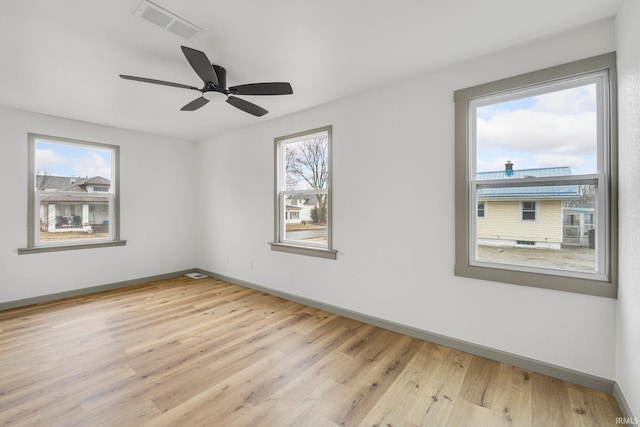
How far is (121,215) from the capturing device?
15.3 feet

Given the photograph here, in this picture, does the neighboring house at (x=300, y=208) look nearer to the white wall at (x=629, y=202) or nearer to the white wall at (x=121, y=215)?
the white wall at (x=121, y=215)

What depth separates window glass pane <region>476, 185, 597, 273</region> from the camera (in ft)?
6.99

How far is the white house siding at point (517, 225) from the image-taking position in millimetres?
2260

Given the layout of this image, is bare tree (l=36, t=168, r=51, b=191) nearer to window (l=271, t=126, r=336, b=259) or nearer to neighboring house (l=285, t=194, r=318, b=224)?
window (l=271, t=126, r=336, b=259)

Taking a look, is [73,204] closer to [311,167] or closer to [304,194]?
[304,194]

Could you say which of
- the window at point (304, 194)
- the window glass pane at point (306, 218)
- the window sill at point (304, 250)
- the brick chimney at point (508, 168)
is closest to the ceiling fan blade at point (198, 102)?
the window at point (304, 194)

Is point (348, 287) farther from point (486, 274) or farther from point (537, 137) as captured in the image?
point (537, 137)

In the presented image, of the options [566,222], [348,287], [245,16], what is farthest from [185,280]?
[566,222]

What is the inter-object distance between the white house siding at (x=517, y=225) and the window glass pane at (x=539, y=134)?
26 cm

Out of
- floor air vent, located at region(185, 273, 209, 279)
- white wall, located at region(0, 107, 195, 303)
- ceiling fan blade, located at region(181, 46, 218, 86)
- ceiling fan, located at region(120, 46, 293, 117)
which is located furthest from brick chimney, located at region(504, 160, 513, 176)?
white wall, located at region(0, 107, 195, 303)

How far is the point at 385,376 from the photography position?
2.22m

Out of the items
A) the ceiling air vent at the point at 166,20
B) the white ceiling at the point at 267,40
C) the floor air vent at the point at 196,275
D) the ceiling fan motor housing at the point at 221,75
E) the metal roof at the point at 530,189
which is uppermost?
the white ceiling at the point at 267,40

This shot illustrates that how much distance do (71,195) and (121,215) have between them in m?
0.69

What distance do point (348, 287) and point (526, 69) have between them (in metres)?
2.67
